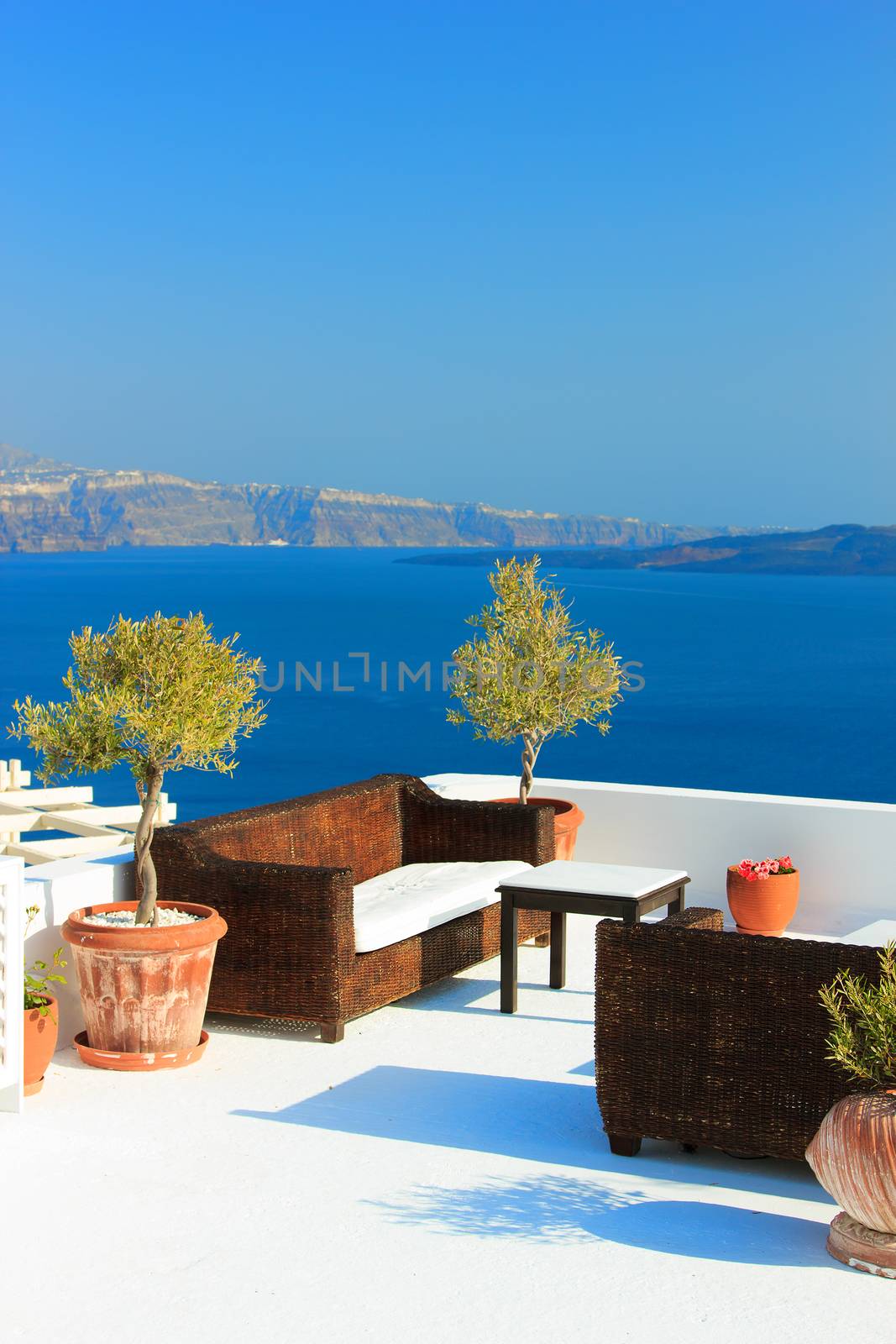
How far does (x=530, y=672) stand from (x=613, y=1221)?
3.93 metres

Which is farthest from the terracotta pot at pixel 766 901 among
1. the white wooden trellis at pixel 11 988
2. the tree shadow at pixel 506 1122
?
the white wooden trellis at pixel 11 988

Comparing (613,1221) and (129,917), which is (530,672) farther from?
(613,1221)

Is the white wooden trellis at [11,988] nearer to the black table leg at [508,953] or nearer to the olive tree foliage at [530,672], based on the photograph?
the black table leg at [508,953]

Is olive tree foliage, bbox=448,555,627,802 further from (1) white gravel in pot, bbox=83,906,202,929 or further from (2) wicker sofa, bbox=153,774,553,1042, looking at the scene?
(1) white gravel in pot, bbox=83,906,202,929

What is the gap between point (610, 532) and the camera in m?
129

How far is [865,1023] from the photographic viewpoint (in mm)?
3270

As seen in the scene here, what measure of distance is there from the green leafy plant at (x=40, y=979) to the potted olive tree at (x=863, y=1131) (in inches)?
92.2

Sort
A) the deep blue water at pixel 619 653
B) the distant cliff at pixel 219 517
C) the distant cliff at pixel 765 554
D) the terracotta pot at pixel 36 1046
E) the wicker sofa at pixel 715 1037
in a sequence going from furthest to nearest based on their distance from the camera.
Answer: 1. the distant cliff at pixel 219 517
2. the distant cliff at pixel 765 554
3. the deep blue water at pixel 619 653
4. the terracotta pot at pixel 36 1046
5. the wicker sofa at pixel 715 1037

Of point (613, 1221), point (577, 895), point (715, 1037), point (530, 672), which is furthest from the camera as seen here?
point (530, 672)

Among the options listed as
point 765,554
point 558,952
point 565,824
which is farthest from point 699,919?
point 765,554

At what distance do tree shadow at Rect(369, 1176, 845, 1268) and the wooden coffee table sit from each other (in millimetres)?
1551

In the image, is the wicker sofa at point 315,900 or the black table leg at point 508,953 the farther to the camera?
the black table leg at point 508,953

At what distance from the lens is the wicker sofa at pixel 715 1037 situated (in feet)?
11.4

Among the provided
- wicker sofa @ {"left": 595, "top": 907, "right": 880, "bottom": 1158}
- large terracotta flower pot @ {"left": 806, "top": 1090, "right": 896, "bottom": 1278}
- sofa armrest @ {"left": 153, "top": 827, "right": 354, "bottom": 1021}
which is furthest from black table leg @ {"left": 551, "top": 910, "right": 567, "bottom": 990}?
large terracotta flower pot @ {"left": 806, "top": 1090, "right": 896, "bottom": 1278}
